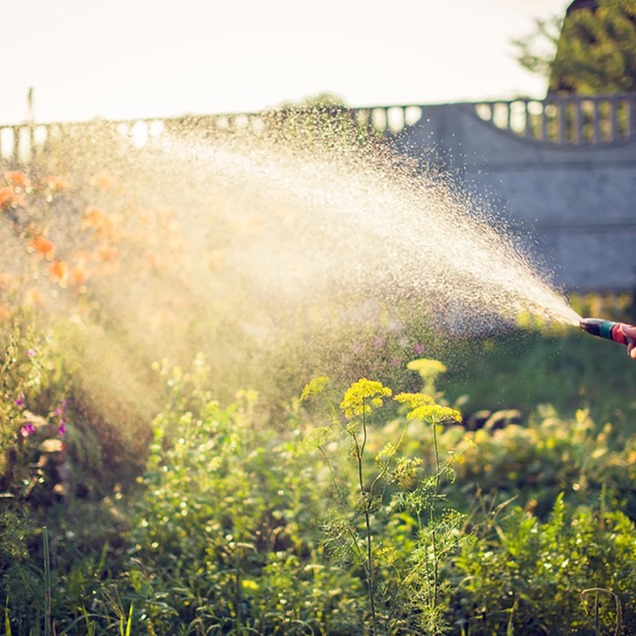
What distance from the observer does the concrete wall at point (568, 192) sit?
8.88 metres

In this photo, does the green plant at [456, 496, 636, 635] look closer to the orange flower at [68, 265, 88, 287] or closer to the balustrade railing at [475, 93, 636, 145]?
the orange flower at [68, 265, 88, 287]

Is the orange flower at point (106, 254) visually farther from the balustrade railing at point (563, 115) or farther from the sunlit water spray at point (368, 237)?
the balustrade railing at point (563, 115)

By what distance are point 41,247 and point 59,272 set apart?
184mm

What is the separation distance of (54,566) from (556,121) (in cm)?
836

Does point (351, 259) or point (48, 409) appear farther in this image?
point (351, 259)

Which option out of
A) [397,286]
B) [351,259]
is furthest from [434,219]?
[351,259]

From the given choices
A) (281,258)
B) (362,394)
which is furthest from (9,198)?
(362,394)

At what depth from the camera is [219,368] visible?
4344 mm

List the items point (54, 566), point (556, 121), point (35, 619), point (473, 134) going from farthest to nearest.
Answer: point (556, 121) < point (473, 134) < point (54, 566) < point (35, 619)

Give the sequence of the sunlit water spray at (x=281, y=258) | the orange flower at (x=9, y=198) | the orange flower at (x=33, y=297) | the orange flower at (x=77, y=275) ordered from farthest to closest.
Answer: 1. the orange flower at (x=77, y=275)
2. the orange flower at (x=9, y=198)
3. the orange flower at (x=33, y=297)
4. the sunlit water spray at (x=281, y=258)

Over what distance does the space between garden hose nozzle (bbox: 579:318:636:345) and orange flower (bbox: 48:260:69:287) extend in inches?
116

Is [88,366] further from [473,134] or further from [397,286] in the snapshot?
[473,134]

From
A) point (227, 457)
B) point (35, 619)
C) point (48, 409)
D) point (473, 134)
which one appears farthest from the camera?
point (473, 134)

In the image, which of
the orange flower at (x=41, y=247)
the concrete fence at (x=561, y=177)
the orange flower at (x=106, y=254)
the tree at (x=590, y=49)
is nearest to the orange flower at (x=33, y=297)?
the orange flower at (x=41, y=247)
